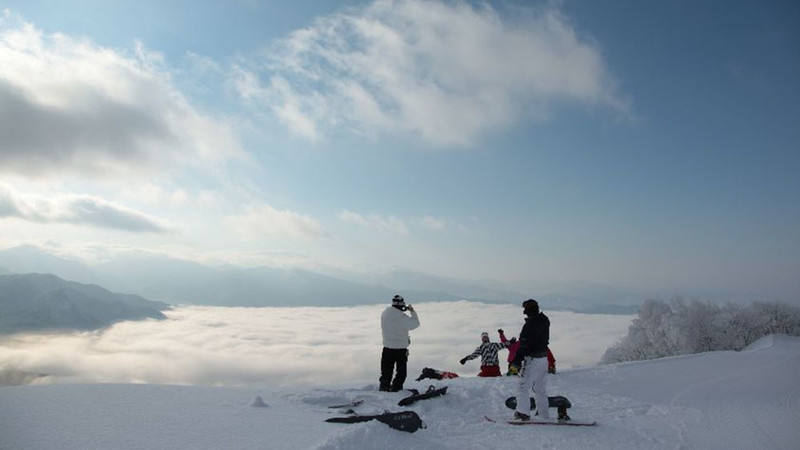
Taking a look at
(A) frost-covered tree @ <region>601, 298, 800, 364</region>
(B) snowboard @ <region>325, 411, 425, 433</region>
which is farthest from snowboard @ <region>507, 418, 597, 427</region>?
(A) frost-covered tree @ <region>601, 298, 800, 364</region>

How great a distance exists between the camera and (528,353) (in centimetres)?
860

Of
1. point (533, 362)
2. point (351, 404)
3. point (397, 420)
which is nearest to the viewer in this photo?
point (397, 420)

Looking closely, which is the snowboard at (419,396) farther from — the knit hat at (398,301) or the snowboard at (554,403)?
the knit hat at (398,301)

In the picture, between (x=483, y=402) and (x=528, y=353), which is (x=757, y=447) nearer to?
(x=528, y=353)

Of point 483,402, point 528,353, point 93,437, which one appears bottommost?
point 483,402

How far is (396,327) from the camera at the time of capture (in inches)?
421

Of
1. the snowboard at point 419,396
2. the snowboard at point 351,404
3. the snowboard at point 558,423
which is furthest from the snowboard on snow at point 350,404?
the snowboard at point 558,423

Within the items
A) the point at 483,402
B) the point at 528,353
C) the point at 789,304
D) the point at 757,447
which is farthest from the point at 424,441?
the point at 789,304

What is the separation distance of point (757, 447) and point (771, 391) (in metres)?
7.17

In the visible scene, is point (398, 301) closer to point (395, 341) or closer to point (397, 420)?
point (395, 341)

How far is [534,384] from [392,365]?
11.8 feet

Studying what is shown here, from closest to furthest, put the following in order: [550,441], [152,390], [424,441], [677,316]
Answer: [424,441] → [550,441] → [152,390] → [677,316]

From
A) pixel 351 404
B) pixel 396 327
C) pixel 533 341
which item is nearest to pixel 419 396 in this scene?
pixel 351 404

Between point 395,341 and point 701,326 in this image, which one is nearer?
point 395,341
